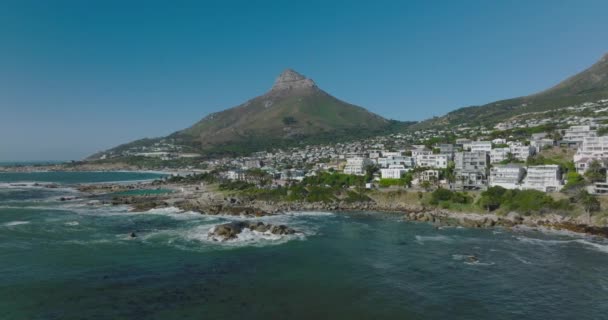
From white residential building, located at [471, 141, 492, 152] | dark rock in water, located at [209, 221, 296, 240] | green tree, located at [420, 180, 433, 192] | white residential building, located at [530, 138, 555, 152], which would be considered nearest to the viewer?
dark rock in water, located at [209, 221, 296, 240]

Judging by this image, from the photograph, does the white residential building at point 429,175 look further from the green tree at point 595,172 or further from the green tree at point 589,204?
the green tree at point 589,204

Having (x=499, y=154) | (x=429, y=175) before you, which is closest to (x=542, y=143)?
(x=499, y=154)

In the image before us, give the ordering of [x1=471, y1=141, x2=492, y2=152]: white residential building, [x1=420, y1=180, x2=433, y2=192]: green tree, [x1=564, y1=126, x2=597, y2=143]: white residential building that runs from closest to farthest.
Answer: [x1=420, y1=180, x2=433, y2=192]: green tree → [x1=564, y1=126, x2=597, y2=143]: white residential building → [x1=471, y1=141, x2=492, y2=152]: white residential building

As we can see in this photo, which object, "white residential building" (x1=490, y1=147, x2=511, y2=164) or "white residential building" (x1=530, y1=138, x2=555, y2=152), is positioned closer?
"white residential building" (x1=530, y1=138, x2=555, y2=152)

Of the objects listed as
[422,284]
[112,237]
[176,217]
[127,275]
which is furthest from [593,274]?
[176,217]

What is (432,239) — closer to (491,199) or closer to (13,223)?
(491,199)

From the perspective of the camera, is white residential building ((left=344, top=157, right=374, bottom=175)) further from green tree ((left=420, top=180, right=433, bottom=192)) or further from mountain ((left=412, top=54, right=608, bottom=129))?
mountain ((left=412, top=54, right=608, bottom=129))

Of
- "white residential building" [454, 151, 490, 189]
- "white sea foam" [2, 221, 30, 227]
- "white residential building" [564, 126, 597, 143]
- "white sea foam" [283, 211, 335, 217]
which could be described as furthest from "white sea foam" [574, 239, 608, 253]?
"white sea foam" [2, 221, 30, 227]
